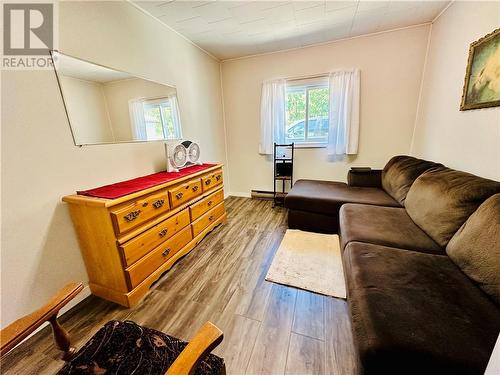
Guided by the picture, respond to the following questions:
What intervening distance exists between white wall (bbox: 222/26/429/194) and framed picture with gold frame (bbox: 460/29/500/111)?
1.05m

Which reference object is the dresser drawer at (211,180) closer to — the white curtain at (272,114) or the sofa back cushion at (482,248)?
the white curtain at (272,114)

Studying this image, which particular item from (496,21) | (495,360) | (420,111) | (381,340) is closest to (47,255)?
(381,340)

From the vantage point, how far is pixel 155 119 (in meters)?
2.24

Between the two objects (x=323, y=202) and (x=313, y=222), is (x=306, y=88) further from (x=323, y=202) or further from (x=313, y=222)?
(x=313, y=222)

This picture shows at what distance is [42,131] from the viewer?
4.44 feet

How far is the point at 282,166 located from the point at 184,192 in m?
1.92

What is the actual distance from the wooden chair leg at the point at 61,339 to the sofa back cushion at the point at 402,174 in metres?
2.64

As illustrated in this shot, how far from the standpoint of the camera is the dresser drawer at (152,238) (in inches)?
58.7

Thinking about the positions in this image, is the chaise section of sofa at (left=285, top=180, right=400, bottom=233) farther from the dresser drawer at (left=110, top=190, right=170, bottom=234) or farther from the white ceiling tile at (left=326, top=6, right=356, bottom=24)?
the white ceiling tile at (left=326, top=6, right=356, bottom=24)

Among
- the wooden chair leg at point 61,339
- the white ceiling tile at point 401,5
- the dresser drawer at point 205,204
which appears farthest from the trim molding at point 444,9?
the wooden chair leg at point 61,339

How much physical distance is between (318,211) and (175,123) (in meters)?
2.04

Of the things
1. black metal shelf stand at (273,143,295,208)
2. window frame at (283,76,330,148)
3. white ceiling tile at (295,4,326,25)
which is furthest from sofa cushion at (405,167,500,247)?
white ceiling tile at (295,4,326,25)

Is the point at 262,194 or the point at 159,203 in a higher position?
the point at 159,203

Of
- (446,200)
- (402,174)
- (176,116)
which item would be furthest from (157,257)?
(402,174)
